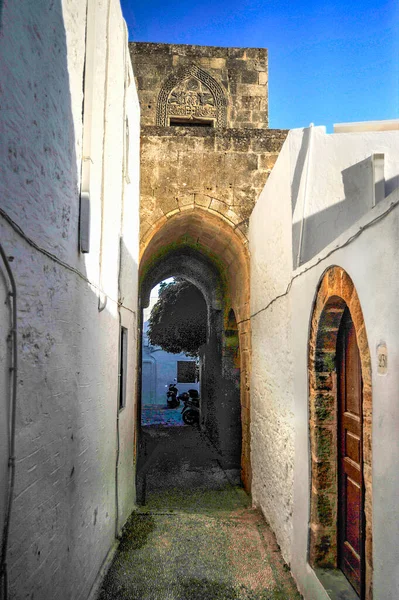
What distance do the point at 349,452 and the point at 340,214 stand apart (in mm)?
2079

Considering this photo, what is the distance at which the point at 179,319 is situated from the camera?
1759cm

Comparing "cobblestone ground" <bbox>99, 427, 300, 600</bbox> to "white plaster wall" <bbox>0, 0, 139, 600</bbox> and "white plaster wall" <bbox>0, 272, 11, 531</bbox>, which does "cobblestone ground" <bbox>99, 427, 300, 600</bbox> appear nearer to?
"white plaster wall" <bbox>0, 0, 139, 600</bbox>

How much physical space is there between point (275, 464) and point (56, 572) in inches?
107

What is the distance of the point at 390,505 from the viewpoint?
6.70ft

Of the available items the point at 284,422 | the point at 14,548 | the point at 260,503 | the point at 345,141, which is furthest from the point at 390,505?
the point at 260,503

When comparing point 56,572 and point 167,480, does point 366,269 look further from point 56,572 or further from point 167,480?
point 167,480

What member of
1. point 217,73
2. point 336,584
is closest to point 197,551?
point 336,584

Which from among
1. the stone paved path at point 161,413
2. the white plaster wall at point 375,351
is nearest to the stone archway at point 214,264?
the white plaster wall at point 375,351

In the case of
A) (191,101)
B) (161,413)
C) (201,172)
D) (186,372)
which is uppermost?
(191,101)

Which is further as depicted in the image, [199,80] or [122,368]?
[199,80]

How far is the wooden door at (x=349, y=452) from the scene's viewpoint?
9.77 feet

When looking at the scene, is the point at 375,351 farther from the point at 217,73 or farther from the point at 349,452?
the point at 217,73

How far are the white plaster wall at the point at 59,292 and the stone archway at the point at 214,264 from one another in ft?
7.85

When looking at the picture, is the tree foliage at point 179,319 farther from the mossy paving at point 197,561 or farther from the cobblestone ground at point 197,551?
the mossy paving at point 197,561
